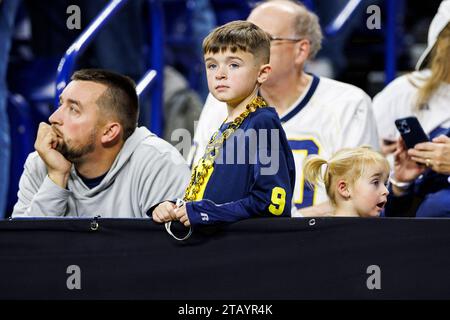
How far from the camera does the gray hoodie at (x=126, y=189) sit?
3.41 metres

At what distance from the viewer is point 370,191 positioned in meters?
3.42

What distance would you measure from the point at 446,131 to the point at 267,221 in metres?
1.24

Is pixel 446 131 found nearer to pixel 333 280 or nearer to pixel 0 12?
pixel 333 280

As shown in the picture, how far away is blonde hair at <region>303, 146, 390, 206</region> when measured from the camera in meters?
3.43

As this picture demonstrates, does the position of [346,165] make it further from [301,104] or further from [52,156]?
[52,156]

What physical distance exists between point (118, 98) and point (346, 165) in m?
0.76

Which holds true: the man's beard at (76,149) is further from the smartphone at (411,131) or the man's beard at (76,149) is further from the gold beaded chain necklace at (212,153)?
the smartphone at (411,131)

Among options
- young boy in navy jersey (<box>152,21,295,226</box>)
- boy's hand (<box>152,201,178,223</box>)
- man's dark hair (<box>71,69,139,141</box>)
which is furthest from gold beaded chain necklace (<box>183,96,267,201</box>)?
man's dark hair (<box>71,69,139,141</box>)

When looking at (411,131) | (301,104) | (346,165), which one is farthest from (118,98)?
(411,131)

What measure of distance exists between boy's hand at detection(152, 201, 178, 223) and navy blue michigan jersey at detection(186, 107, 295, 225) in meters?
0.05

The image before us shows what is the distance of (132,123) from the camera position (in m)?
3.51

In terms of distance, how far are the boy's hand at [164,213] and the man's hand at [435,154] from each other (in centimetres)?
107

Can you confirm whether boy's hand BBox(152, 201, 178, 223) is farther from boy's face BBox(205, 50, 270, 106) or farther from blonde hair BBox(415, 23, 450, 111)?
Result: blonde hair BBox(415, 23, 450, 111)

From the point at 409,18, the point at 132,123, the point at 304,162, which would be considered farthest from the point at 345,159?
the point at 409,18
